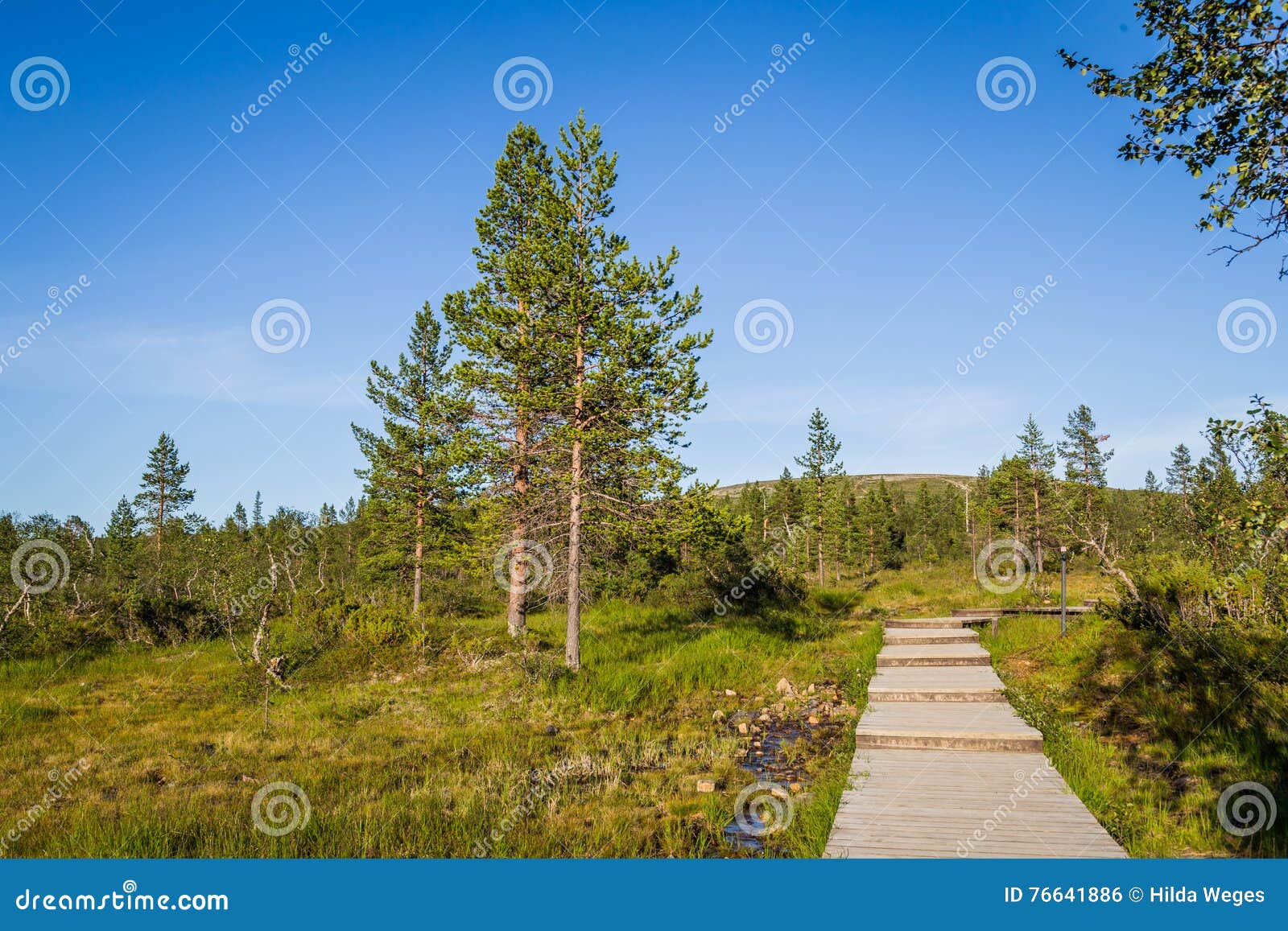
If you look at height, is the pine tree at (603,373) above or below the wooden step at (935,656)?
above

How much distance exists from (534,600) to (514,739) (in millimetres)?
15244

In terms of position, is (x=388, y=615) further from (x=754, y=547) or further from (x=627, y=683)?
(x=754, y=547)

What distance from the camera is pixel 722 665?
1669cm

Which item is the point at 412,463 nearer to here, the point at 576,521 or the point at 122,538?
the point at 576,521

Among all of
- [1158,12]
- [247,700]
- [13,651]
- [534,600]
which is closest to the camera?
[1158,12]

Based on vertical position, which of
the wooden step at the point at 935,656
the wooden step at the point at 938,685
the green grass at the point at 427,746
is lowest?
the green grass at the point at 427,746

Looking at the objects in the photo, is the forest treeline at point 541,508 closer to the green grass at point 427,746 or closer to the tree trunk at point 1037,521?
the green grass at point 427,746

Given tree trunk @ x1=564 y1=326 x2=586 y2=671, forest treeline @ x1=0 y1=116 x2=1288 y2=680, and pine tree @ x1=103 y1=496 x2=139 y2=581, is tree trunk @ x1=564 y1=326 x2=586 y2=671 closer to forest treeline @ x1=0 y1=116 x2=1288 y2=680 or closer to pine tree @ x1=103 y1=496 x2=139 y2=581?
forest treeline @ x1=0 y1=116 x2=1288 y2=680

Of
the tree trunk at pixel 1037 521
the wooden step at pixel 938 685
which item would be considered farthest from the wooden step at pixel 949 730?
the tree trunk at pixel 1037 521

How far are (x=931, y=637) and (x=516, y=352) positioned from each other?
12946 mm

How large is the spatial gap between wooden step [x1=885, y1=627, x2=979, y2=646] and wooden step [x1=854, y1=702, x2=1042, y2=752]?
6.79 meters

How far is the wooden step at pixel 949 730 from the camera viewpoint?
9.28m

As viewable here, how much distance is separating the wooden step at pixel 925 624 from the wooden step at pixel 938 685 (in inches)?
227

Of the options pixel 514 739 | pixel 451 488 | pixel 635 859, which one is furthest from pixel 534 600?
pixel 635 859
